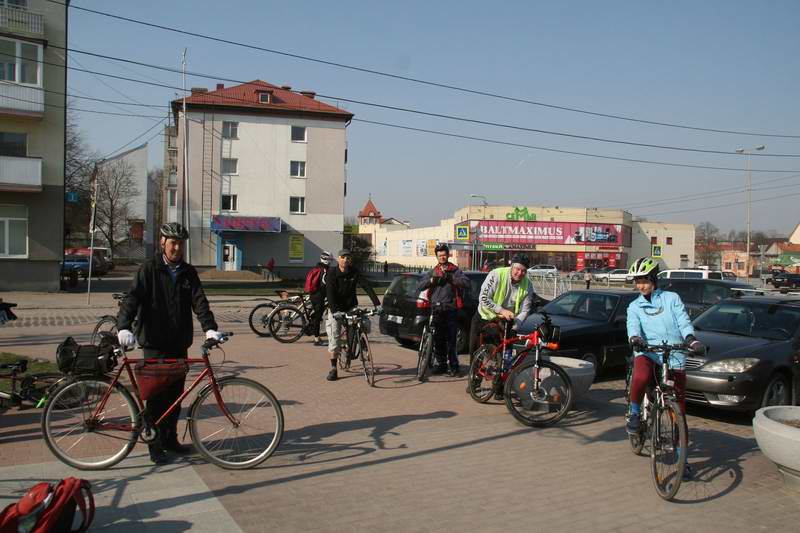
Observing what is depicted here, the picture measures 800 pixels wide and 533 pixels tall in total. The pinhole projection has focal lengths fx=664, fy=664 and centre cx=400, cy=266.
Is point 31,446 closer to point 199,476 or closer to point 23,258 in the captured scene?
point 199,476

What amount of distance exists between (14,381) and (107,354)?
4.92 feet

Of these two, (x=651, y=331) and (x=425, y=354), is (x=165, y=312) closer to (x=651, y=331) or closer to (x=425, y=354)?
(x=651, y=331)

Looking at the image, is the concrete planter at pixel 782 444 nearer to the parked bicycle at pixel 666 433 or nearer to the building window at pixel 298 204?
the parked bicycle at pixel 666 433

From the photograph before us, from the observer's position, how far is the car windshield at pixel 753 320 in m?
→ 8.55

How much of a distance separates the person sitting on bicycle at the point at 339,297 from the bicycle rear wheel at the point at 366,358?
32cm

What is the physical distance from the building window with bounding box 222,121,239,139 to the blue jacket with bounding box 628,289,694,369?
41.5 m

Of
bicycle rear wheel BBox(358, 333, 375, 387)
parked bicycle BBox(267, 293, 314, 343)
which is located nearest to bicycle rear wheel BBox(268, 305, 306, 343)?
parked bicycle BBox(267, 293, 314, 343)

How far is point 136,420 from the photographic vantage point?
5.25 meters

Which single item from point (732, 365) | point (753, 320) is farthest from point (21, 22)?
point (732, 365)

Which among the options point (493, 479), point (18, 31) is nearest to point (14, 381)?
point (493, 479)

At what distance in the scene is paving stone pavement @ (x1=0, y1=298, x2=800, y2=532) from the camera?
14.8ft

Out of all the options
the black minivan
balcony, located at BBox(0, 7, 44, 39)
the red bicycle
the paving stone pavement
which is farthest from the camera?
balcony, located at BBox(0, 7, 44, 39)

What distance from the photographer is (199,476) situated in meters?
5.16

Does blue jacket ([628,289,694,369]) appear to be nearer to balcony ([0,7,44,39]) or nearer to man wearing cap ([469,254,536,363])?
man wearing cap ([469,254,536,363])
